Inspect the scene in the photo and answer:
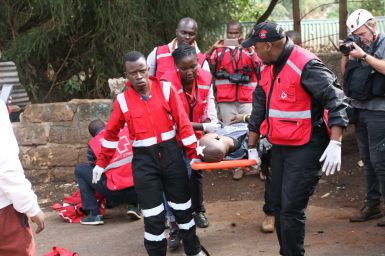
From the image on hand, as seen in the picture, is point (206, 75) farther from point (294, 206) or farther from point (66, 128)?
point (66, 128)

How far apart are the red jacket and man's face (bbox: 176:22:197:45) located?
1.30 meters

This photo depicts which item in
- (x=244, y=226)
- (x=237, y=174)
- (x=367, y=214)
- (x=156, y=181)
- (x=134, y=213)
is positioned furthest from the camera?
(x=237, y=174)

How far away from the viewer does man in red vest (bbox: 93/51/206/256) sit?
17.1 feet

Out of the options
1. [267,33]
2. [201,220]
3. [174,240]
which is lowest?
[201,220]

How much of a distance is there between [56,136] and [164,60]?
2.82m

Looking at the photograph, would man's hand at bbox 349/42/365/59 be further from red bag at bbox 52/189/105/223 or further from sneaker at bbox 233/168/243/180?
red bag at bbox 52/189/105/223

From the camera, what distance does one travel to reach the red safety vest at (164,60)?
6332mm

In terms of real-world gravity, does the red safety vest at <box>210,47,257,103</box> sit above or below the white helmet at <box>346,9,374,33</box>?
below

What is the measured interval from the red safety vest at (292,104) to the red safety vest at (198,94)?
4.43ft

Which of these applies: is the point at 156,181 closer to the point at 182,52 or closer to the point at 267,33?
the point at 182,52

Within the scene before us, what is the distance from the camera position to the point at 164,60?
6398 mm

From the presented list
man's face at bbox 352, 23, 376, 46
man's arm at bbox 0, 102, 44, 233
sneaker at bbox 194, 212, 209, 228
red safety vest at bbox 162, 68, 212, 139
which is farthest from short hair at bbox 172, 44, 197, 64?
man's arm at bbox 0, 102, 44, 233

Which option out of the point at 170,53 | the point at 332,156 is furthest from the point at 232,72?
the point at 332,156

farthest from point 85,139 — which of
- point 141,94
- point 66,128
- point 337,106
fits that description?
point 337,106
